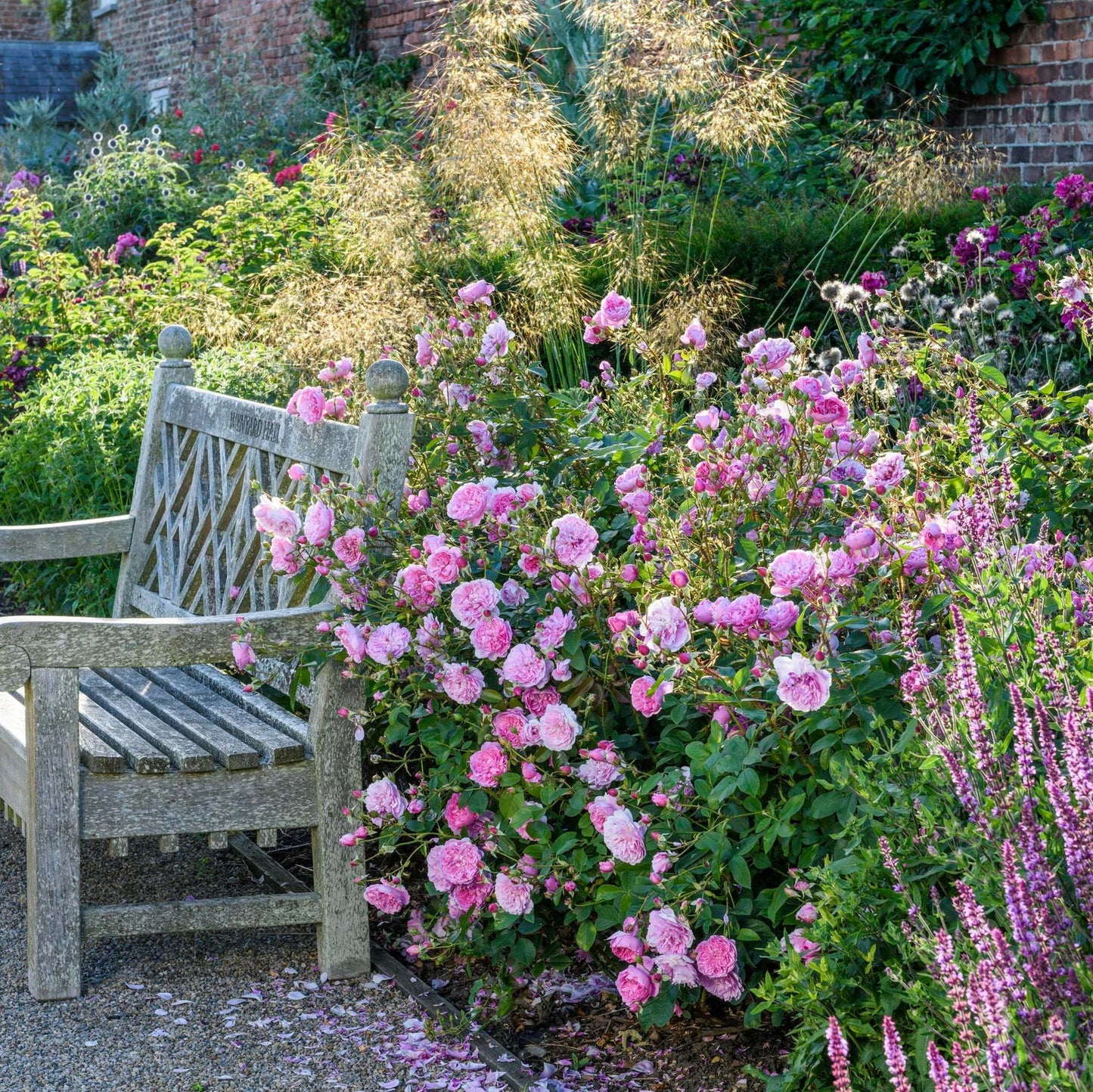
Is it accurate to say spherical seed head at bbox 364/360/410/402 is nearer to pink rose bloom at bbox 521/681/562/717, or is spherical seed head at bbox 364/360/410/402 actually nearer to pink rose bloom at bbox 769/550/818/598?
pink rose bloom at bbox 521/681/562/717

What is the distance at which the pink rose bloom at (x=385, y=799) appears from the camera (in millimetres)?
2541

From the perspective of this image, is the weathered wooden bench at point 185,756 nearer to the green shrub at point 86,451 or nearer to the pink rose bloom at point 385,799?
the pink rose bloom at point 385,799

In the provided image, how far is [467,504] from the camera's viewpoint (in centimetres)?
249

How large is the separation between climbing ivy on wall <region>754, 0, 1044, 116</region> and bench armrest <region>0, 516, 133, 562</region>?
16.9 ft

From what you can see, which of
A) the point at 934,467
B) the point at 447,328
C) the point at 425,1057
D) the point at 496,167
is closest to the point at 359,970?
the point at 425,1057

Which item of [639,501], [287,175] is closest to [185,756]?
[639,501]

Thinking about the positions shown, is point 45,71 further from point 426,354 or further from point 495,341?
point 495,341

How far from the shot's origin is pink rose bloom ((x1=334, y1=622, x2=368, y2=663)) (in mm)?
2482

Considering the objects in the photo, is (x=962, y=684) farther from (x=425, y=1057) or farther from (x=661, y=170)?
(x=661, y=170)

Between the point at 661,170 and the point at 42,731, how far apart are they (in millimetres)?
5347

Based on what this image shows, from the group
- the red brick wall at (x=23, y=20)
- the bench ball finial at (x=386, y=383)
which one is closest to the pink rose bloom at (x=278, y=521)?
the bench ball finial at (x=386, y=383)

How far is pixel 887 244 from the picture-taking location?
18.5 feet

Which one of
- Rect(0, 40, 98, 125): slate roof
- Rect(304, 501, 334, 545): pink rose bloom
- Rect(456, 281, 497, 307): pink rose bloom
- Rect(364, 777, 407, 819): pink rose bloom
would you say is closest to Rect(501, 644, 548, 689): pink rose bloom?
Rect(364, 777, 407, 819): pink rose bloom

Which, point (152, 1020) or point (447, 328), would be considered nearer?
point (152, 1020)
